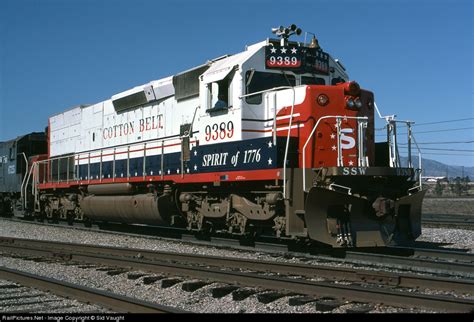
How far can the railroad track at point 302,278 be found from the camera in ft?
18.3

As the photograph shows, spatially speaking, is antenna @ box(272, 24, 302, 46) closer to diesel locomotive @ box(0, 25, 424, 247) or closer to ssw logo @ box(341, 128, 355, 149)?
diesel locomotive @ box(0, 25, 424, 247)

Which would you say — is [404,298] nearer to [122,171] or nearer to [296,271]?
[296,271]

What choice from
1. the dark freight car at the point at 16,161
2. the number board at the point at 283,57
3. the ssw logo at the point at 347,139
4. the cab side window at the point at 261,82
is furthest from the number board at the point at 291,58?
the dark freight car at the point at 16,161

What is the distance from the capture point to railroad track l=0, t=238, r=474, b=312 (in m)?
5.58

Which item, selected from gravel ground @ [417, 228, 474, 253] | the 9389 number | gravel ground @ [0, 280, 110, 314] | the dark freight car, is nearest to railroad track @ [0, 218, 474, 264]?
gravel ground @ [417, 228, 474, 253]

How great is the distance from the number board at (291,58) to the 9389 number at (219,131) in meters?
1.35

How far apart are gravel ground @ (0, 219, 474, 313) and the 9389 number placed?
2190mm

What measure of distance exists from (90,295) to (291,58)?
242 inches

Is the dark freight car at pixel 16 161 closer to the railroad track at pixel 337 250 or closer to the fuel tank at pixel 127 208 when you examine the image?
the fuel tank at pixel 127 208

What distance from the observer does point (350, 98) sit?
1002 cm

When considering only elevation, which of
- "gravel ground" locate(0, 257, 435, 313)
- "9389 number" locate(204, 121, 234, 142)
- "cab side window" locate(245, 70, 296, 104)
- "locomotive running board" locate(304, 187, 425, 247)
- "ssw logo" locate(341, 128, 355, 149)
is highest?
"cab side window" locate(245, 70, 296, 104)
